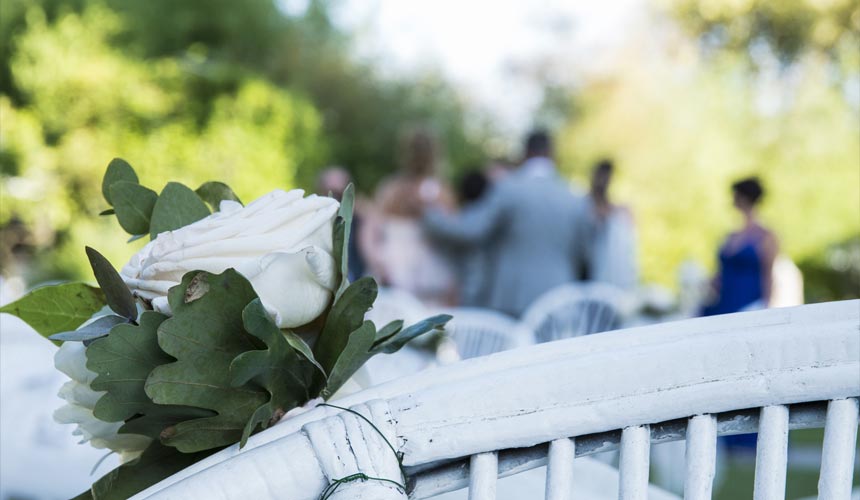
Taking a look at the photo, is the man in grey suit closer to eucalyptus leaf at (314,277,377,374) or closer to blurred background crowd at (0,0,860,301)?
blurred background crowd at (0,0,860,301)

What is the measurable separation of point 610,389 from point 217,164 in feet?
34.5

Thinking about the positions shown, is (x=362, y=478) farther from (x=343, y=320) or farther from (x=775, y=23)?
(x=775, y=23)

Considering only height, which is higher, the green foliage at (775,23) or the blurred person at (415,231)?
the green foliage at (775,23)

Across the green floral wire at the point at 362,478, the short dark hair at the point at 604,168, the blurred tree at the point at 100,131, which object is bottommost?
the green floral wire at the point at 362,478

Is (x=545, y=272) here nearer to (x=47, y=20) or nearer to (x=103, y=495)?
(x=103, y=495)

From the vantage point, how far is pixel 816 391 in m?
0.50

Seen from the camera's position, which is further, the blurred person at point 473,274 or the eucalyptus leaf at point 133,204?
the blurred person at point 473,274

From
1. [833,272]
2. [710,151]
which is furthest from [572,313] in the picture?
[710,151]

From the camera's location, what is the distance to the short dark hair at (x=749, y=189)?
506cm

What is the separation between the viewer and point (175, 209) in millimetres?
679

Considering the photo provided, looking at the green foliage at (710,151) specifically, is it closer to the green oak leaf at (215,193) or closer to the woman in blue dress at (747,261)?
the woman in blue dress at (747,261)

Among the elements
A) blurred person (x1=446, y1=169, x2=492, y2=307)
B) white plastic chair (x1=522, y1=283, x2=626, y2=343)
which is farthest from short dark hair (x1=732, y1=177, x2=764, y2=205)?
white plastic chair (x1=522, y1=283, x2=626, y2=343)

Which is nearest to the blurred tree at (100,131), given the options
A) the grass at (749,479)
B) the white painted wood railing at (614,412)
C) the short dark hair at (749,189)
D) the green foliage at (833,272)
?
the short dark hair at (749,189)

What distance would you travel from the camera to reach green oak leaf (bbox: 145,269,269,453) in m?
0.55
